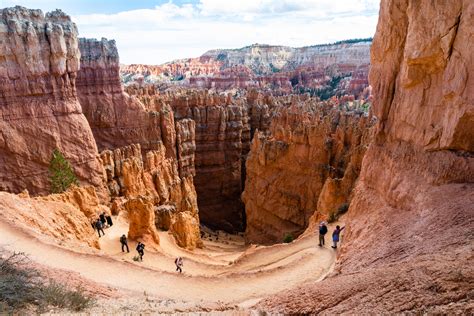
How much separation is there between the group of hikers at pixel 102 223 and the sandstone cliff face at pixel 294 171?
42.5 feet

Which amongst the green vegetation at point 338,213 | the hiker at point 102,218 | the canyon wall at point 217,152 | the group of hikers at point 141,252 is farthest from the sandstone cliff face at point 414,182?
the canyon wall at point 217,152

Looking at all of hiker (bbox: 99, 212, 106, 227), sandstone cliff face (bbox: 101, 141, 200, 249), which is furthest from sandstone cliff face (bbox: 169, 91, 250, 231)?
hiker (bbox: 99, 212, 106, 227)

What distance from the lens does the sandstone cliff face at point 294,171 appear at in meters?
26.0

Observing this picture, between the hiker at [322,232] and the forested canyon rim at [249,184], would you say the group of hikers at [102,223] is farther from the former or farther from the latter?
the hiker at [322,232]

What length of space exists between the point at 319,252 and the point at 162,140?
25455 mm

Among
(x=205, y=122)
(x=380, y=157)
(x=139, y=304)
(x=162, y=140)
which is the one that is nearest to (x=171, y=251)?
(x=139, y=304)

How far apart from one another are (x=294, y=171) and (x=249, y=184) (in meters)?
5.70

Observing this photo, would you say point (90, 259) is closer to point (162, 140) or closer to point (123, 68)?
point (162, 140)

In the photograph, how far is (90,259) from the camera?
1236cm

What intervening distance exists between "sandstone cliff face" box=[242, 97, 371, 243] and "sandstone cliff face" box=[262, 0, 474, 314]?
13.1m

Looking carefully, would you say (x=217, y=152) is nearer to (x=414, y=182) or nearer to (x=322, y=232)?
(x=322, y=232)

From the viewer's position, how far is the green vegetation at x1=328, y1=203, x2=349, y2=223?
17927 mm

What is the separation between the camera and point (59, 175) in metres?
21.5

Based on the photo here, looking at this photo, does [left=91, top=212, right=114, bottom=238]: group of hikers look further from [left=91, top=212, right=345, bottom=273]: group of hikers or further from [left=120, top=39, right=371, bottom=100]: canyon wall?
[left=120, top=39, right=371, bottom=100]: canyon wall
